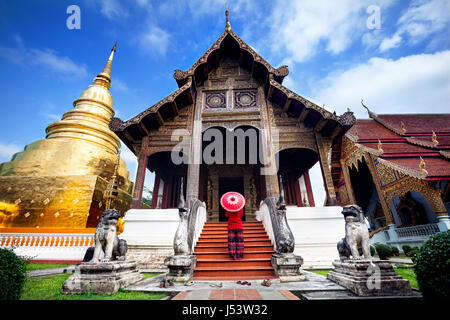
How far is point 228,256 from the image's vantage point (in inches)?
182

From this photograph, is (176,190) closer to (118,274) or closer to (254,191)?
(254,191)

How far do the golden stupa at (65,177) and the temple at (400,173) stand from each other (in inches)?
388

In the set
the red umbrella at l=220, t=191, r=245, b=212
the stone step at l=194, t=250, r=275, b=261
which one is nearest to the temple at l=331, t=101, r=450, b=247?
the red umbrella at l=220, t=191, r=245, b=212

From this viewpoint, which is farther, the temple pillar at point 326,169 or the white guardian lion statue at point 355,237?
the temple pillar at point 326,169

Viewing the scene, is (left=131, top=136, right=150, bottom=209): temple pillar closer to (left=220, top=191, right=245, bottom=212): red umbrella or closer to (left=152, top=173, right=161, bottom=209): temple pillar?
(left=152, top=173, right=161, bottom=209): temple pillar

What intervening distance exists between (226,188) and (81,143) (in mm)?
7752

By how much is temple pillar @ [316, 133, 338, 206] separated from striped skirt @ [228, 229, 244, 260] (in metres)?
3.47

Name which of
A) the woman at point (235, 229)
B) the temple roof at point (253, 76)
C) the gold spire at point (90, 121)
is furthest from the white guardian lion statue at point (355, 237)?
the gold spire at point (90, 121)

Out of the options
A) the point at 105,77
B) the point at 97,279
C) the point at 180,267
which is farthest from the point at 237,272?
the point at 105,77

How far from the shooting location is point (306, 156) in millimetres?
8672

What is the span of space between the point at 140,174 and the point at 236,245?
393 centimetres

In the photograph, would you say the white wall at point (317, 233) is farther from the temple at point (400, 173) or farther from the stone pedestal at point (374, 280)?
the temple at point (400, 173)

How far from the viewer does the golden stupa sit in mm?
7961

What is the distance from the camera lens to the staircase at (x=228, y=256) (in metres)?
4.01
